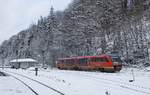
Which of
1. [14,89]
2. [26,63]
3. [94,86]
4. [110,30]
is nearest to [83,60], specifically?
[110,30]

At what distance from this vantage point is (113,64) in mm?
42469

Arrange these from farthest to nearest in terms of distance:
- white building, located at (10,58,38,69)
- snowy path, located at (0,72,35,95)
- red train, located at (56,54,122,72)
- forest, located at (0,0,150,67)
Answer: white building, located at (10,58,38,69), forest, located at (0,0,150,67), red train, located at (56,54,122,72), snowy path, located at (0,72,35,95)

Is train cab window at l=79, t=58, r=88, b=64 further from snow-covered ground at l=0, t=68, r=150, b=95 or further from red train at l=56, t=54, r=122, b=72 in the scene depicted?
snow-covered ground at l=0, t=68, r=150, b=95

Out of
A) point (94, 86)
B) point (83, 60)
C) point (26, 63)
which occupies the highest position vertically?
point (83, 60)

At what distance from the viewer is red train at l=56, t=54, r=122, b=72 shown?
1690 inches

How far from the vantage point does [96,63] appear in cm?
4681

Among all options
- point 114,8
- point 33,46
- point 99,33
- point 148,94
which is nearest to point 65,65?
point 99,33

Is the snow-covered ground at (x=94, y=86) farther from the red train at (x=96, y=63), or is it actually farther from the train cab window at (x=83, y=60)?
the train cab window at (x=83, y=60)

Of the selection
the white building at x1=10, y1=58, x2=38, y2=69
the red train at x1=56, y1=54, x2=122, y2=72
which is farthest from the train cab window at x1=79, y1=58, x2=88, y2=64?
the white building at x1=10, y1=58, x2=38, y2=69

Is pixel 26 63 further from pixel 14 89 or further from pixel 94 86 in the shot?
pixel 14 89

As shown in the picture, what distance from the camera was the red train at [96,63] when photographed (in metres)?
42.9

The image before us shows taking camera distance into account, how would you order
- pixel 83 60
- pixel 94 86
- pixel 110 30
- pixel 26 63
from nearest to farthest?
1. pixel 94 86
2. pixel 83 60
3. pixel 110 30
4. pixel 26 63

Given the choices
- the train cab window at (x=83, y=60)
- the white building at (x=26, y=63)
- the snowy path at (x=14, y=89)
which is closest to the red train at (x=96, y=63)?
the train cab window at (x=83, y=60)

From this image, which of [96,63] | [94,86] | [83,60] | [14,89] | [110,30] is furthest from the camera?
[110,30]
